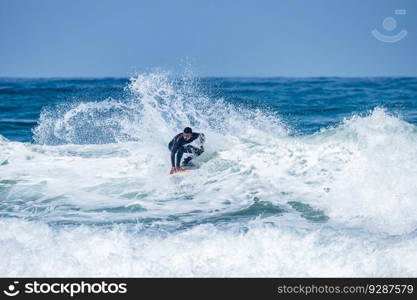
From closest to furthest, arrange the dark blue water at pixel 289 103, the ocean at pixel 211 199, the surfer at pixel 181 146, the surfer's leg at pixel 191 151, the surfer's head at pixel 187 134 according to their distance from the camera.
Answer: the ocean at pixel 211 199
the surfer's head at pixel 187 134
the surfer at pixel 181 146
the surfer's leg at pixel 191 151
the dark blue water at pixel 289 103

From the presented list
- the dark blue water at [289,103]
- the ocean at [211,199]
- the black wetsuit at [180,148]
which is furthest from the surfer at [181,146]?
the dark blue water at [289,103]

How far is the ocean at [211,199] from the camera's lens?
6465 millimetres

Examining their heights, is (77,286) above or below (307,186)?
below

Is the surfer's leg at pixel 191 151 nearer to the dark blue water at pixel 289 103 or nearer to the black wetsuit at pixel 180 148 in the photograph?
the black wetsuit at pixel 180 148

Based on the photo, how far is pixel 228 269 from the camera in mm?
6344

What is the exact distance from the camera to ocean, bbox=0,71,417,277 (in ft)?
21.2

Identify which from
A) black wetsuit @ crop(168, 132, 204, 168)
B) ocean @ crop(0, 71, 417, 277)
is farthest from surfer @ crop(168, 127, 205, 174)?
ocean @ crop(0, 71, 417, 277)

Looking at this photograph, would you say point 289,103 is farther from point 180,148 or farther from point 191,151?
point 180,148

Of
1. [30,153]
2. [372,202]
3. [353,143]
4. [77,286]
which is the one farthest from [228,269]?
[30,153]

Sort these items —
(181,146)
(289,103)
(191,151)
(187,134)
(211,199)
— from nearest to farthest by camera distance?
(211,199), (187,134), (181,146), (191,151), (289,103)

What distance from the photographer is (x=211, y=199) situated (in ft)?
33.1

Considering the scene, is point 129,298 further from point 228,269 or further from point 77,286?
point 228,269

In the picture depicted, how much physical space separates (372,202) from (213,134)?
5.75 metres

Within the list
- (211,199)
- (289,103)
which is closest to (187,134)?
(211,199)
